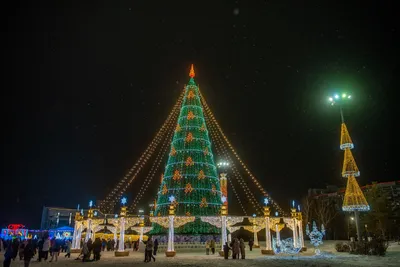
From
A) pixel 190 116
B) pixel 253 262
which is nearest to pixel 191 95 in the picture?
pixel 190 116

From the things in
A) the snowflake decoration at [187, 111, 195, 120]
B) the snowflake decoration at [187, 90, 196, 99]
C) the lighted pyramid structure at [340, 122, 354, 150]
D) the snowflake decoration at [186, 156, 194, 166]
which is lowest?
the snowflake decoration at [186, 156, 194, 166]

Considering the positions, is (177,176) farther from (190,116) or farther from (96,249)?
(96,249)

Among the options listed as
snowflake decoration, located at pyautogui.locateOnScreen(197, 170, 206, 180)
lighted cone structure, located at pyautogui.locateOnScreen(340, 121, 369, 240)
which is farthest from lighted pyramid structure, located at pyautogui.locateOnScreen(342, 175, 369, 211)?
snowflake decoration, located at pyautogui.locateOnScreen(197, 170, 206, 180)

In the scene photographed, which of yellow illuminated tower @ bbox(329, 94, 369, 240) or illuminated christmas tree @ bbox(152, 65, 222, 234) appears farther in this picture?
illuminated christmas tree @ bbox(152, 65, 222, 234)

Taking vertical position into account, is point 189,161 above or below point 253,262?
above

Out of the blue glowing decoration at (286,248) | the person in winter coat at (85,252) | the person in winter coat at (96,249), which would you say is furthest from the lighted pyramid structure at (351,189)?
the person in winter coat at (85,252)

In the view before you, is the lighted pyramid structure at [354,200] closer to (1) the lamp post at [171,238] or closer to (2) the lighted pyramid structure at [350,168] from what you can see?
(2) the lighted pyramid structure at [350,168]

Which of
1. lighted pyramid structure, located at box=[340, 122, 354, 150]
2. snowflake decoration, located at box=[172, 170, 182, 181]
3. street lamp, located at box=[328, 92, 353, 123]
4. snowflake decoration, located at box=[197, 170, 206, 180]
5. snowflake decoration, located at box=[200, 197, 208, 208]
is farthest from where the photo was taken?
snowflake decoration, located at box=[197, 170, 206, 180]

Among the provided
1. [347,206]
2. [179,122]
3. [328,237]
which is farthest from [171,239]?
[328,237]

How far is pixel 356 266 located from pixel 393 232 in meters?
41.7

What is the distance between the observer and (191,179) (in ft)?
92.1

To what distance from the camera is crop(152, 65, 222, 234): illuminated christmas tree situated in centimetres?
2734

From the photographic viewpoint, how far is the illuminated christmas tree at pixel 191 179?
27337mm

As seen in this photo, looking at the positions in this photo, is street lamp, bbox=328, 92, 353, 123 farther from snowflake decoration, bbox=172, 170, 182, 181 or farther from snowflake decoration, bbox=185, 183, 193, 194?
snowflake decoration, bbox=172, 170, 182, 181
